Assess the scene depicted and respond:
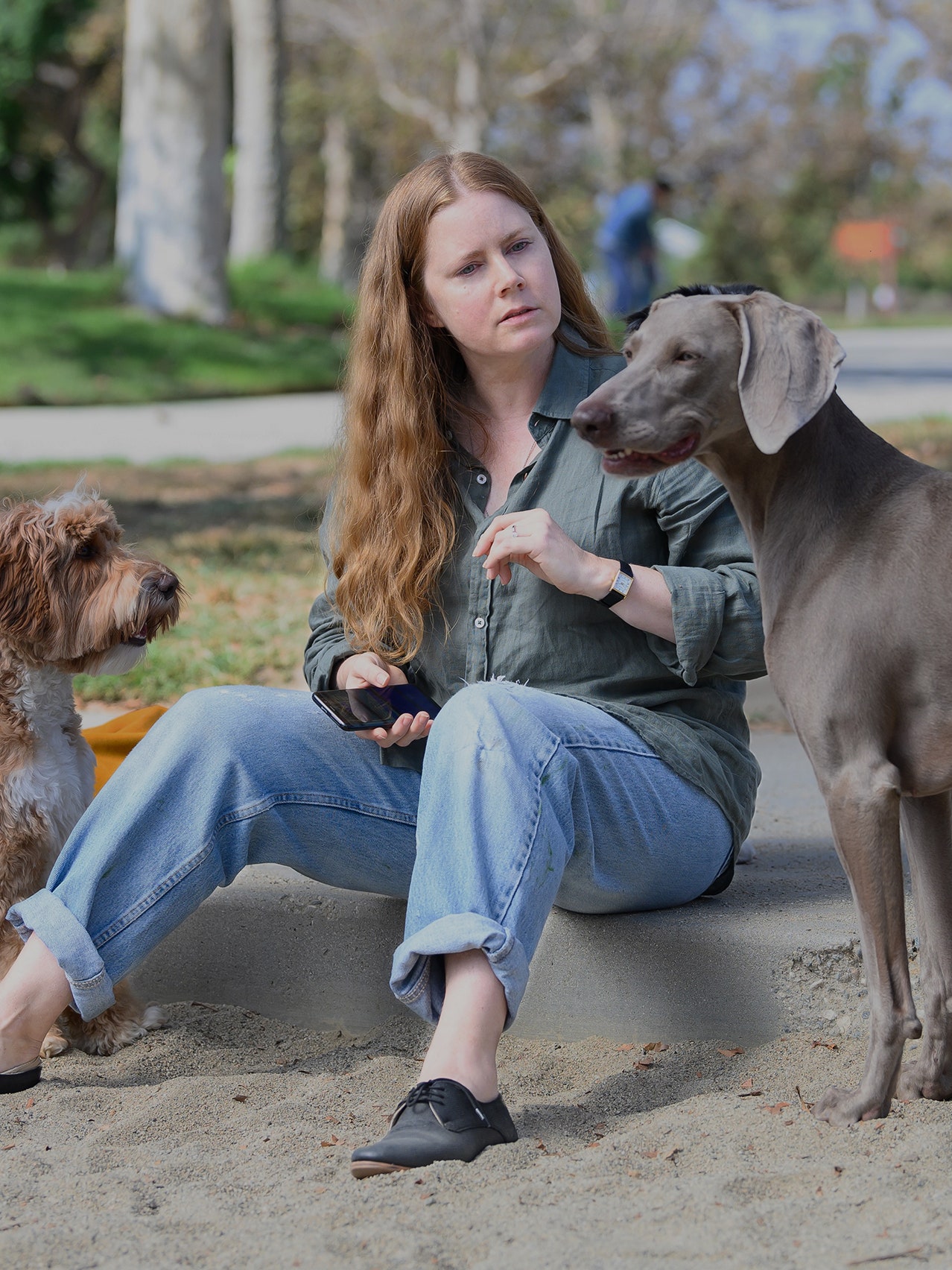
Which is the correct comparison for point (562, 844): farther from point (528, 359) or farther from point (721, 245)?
point (721, 245)

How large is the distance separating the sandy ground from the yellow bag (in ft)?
3.43

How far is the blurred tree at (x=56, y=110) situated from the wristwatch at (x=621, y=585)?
3126cm

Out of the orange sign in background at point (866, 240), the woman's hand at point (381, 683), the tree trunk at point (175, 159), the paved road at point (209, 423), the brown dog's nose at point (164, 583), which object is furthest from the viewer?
the orange sign in background at point (866, 240)

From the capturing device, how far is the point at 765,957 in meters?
2.93

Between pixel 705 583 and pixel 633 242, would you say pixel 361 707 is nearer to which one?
pixel 705 583

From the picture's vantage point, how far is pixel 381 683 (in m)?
3.01

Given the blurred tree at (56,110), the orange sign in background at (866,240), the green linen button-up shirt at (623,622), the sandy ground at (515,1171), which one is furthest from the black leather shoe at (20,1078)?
the orange sign in background at (866,240)

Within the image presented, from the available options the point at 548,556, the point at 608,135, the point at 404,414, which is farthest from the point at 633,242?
the point at 608,135

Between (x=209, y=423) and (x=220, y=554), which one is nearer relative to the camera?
A: (x=220, y=554)

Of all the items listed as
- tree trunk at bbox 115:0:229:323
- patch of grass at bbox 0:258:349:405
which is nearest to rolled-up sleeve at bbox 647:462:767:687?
patch of grass at bbox 0:258:349:405

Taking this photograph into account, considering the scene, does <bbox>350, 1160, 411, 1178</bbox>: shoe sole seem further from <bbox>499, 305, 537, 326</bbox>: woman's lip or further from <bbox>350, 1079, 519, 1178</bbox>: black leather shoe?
<bbox>499, 305, 537, 326</bbox>: woman's lip

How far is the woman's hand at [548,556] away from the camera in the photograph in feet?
8.87

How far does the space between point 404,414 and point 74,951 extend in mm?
1365

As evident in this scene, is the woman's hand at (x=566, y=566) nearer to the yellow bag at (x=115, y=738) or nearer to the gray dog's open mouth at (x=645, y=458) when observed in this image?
the gray dog's open mouth at (x=645, y=458)
